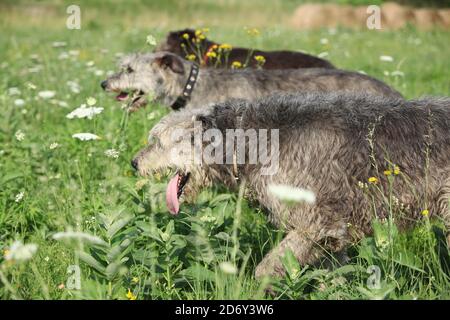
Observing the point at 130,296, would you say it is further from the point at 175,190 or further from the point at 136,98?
the point at 136,98

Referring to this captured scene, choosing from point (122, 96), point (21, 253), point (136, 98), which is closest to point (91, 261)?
point (21, 253)

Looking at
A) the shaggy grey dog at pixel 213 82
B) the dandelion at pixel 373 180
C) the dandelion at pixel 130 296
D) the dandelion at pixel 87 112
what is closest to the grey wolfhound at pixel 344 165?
the dandelion at pixel 373 180

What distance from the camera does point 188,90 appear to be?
23.5ft

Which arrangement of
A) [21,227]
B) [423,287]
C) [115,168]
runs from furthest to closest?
[115,168] < [21,227] < [423,287]

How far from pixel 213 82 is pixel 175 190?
2956mm

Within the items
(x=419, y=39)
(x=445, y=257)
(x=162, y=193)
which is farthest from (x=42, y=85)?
(x=419, y=39)

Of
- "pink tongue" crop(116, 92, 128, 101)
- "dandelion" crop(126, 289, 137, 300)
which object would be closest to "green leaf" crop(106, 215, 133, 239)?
"dandelion" crop(126, 289, 137, 300)

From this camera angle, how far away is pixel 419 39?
706 inches

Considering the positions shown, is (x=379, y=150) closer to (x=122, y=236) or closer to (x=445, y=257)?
(x=445, y=257)

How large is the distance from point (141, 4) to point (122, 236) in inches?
1033

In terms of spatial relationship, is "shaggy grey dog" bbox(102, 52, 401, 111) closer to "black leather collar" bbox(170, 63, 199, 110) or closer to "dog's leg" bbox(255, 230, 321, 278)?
"black leather collar" bbox(170, 63, 199, 110)

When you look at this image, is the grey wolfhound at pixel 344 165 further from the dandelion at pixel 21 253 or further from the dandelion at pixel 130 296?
the dandelion at pixel 21 253

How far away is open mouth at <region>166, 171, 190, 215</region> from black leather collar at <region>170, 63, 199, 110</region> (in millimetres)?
2796

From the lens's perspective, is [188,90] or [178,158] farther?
[188,90]
